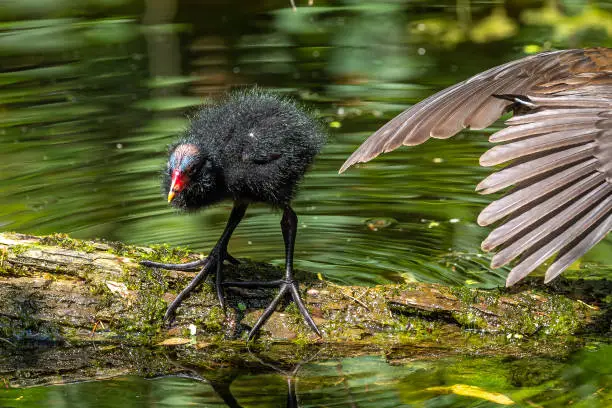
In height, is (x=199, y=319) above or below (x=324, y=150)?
below

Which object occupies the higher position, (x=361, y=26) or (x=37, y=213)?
(x=361, y=26)

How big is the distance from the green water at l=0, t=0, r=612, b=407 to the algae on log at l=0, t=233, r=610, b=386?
0.48ft

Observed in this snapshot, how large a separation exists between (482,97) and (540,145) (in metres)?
0.84

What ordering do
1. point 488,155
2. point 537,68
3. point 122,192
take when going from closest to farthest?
1. point 488,155
2. point 537,68
3. point 122,192

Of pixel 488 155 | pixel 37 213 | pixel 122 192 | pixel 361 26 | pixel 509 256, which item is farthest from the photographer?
pixel 361 26

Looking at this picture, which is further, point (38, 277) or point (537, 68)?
point (537, 68)

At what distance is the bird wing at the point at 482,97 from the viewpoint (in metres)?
4.84

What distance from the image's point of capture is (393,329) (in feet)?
15.1

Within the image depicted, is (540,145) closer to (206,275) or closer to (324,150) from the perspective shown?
(206,275)

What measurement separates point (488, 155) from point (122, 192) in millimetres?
2942

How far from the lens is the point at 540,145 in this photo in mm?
4309

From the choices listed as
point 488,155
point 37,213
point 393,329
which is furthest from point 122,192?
point 488,155

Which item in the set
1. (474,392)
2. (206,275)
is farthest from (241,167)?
(474,392)

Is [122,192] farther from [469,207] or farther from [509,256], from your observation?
[509,256]
